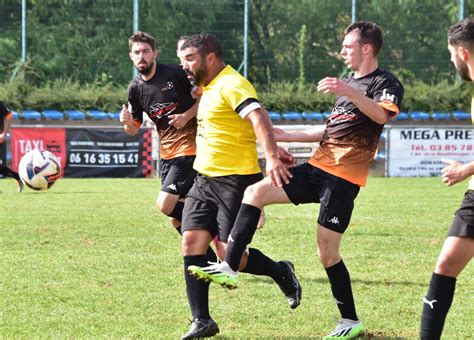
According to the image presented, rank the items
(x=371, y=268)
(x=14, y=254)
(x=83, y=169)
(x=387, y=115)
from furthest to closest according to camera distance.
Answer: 1. (x=83, y=169)
2. (x=14, y=254)
3. (x=371, y=268)
4. (x=387, y=115)

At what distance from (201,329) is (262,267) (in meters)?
1.09

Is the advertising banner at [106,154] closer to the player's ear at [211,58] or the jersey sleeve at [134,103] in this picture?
the jersey sleeve at [134,103]

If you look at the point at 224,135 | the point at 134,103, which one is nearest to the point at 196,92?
the point at 134,103

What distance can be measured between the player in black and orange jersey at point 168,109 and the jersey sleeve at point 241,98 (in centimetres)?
273

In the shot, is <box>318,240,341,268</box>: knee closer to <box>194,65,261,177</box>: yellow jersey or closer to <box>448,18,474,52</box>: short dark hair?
<box>194,65,261,177</box>: yellow jersey

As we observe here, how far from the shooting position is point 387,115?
6.09 m

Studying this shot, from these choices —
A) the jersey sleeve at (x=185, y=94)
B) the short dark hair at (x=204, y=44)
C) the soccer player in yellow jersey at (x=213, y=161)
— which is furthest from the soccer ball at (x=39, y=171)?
the short dark hair at (x=204, y=44)

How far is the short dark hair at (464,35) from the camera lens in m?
5.26

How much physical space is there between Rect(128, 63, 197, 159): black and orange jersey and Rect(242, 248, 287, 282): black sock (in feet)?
7.49

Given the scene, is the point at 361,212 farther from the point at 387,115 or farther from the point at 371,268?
the point at 387,115

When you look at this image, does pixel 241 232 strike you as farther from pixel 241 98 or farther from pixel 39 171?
pixel 39 171

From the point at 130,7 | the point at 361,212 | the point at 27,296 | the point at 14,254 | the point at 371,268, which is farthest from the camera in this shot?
the point at 130,7

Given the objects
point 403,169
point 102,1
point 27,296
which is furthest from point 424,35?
point 27,296

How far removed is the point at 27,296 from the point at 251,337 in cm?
228
